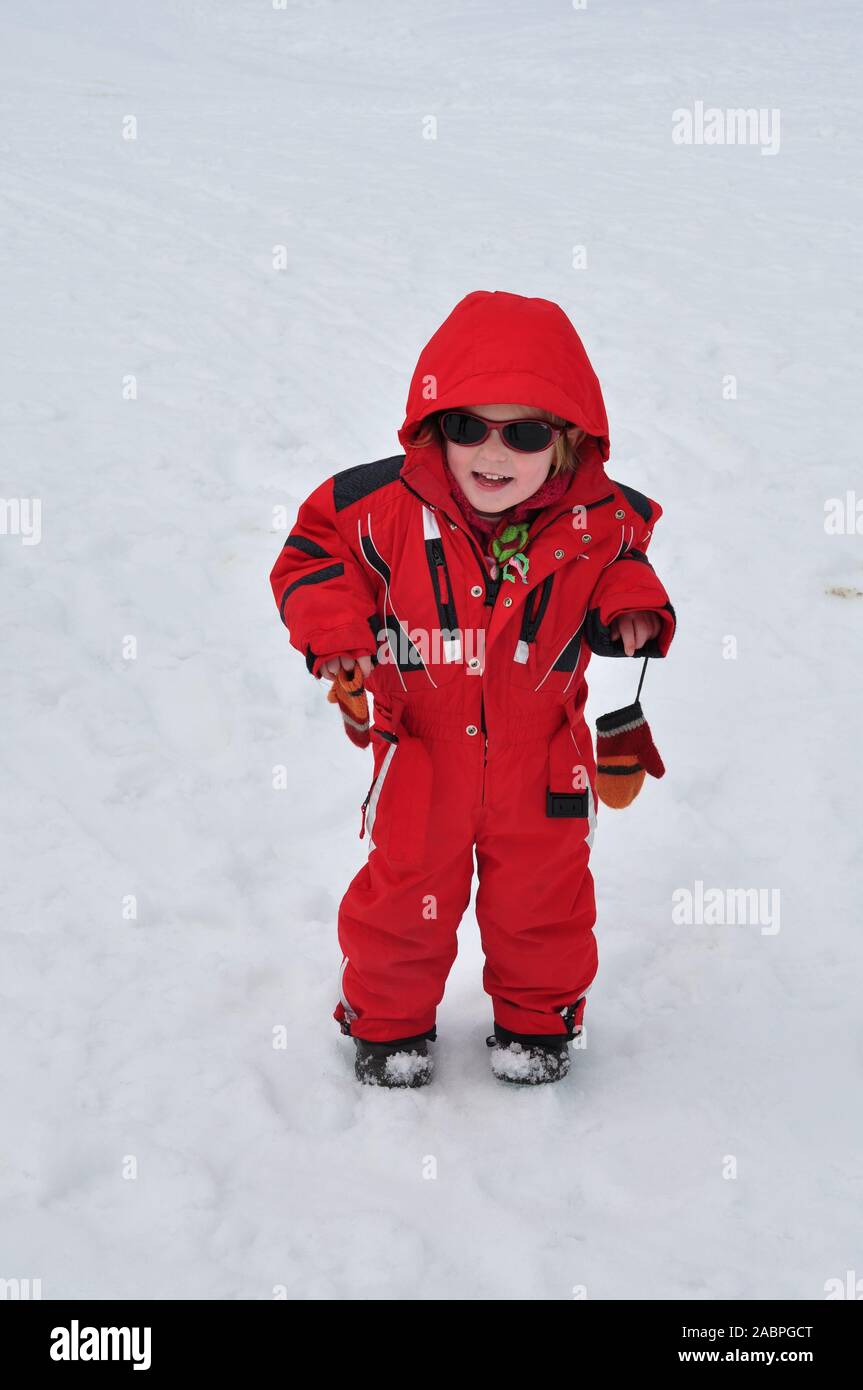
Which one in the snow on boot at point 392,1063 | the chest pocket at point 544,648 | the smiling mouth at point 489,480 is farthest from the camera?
the snow on boot at point 392,1063

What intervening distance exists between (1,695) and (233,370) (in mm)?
2823

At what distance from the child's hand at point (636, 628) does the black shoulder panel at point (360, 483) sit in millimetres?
519

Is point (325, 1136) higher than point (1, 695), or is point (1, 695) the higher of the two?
point (1, 695)

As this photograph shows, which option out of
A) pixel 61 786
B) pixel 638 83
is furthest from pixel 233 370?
pixel 638 83

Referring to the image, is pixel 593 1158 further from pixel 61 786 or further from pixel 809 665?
pixel 809 665

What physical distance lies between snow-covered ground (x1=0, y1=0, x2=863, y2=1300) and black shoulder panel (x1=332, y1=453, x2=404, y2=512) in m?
1.23

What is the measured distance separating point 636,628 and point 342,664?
1.87ft

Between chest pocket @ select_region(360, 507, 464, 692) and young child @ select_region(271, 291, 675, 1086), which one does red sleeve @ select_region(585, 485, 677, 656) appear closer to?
young child @ select_region(271, 291, 675, 1086)

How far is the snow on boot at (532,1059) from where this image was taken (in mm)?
2715

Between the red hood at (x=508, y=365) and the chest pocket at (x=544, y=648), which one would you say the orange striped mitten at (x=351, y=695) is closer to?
the chest pocket at (x=544, y=648)

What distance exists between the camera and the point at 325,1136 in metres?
2.56
